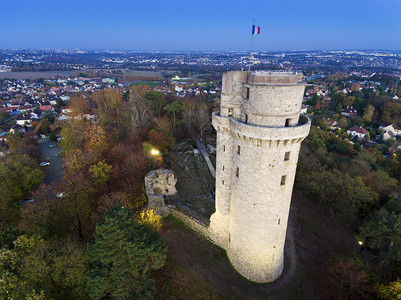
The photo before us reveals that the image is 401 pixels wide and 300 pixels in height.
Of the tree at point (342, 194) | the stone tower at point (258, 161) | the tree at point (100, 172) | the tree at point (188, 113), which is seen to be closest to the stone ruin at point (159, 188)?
the tree at point (100, 172)

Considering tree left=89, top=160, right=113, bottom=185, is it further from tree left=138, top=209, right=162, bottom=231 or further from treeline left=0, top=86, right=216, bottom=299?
tree left=138, top=209, right=162, bottom=231

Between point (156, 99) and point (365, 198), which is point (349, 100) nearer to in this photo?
point (365, 198)

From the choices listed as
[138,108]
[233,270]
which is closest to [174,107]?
[138,108]

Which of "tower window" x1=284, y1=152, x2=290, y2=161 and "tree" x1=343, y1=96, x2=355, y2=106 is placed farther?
"tree" x1=343, y1=96, x2=355, y2=106

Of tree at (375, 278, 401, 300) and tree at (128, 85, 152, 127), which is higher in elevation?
tree at (128, 85, 152, 127)

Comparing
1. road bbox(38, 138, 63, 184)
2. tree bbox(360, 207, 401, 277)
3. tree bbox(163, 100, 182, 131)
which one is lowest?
road bbox(38, 138, 63, 184)

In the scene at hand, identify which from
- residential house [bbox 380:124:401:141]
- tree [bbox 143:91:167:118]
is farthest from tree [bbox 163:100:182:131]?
residential house [bbox 380:124:401:141]

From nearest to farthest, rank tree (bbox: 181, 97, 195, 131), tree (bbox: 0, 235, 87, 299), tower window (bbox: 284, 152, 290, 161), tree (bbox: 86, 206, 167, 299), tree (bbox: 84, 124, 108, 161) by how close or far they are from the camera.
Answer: tree (bbox: 0, 235, 87, 299), tower window (bbox: 284, 152, 290, 161), tree (bbox: 86, 206, 167, 299), tree (bbox: 84, 124, 108, 161), tree (bbox: 181, 97, 195, 131)
